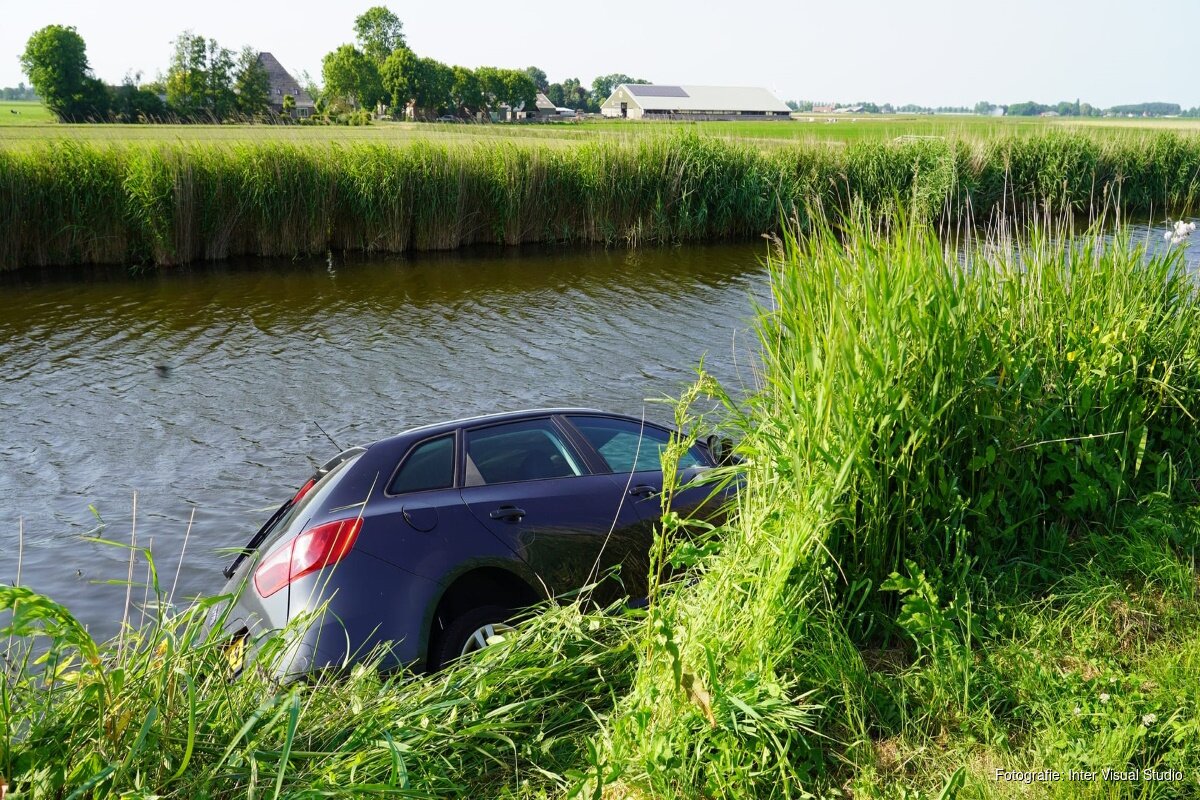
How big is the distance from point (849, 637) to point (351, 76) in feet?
401

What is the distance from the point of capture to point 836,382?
437cm

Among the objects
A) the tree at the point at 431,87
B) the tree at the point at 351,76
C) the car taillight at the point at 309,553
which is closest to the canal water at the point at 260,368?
the car taillight at the point at 309,553

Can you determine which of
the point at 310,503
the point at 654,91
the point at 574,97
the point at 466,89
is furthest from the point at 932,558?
the point at 574,97

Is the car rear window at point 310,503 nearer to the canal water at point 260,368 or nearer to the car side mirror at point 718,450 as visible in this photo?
the canal water at point 260,368

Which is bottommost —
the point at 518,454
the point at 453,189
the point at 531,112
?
the point at 518,454

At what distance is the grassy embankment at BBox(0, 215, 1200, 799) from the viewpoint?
10.8 feet

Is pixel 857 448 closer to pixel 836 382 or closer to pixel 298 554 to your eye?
pixel 836 382

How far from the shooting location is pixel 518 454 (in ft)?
19.3

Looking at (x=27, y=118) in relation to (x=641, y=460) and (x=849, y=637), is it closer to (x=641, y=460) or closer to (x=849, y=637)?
(x=641, y=460)

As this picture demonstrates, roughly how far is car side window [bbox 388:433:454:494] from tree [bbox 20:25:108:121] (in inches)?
3439

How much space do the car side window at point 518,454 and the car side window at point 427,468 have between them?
121 mm

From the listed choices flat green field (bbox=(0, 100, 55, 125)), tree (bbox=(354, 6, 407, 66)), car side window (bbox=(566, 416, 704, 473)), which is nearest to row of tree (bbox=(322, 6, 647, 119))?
tree (bbox=(354, 6, 407, 66))

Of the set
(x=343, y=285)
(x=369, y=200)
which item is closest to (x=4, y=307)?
(x=343, y=285)

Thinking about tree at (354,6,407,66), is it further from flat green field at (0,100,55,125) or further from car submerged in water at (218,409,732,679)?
car submerged in water at (218,409,732,679)
